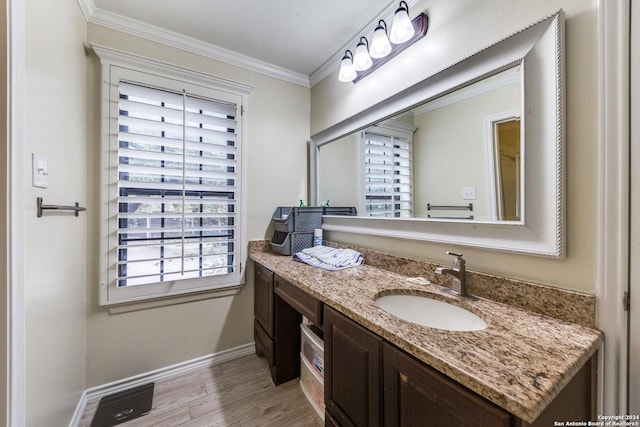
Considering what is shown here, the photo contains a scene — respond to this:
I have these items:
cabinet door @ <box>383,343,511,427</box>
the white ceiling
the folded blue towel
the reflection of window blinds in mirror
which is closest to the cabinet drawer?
the folded blue towel

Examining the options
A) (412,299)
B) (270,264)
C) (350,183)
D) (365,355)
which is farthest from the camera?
(350,183)

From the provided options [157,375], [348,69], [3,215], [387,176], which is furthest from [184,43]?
[157,375]

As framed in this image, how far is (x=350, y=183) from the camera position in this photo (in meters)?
1.91

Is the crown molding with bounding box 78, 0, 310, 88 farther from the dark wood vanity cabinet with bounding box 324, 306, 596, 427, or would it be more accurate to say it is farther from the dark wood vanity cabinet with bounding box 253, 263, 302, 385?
the dark wood vanity cabinet with bounding box 324, 306, 596, 427

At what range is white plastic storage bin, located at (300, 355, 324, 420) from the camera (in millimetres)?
1365

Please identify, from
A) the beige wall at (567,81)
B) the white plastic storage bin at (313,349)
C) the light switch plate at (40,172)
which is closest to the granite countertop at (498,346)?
the beige wall at (567,81)

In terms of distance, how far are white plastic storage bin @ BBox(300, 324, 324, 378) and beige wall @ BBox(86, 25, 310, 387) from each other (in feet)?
2.37

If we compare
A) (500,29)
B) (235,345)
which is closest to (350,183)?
(500,29)

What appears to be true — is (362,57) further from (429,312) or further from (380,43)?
(429,312)

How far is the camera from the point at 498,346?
68cm

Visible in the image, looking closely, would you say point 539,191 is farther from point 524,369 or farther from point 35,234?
point 35,234

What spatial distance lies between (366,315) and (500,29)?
1.23m

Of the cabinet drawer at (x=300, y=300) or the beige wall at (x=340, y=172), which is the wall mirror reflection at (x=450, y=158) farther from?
the cabinet drawer at (x=300, y=300)

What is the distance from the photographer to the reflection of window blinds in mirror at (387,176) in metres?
1.45
